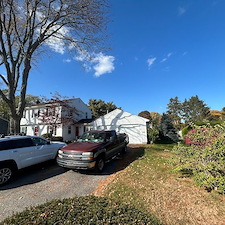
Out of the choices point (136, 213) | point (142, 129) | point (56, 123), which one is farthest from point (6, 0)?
point (142, 129)

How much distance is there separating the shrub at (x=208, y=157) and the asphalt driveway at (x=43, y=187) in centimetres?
323

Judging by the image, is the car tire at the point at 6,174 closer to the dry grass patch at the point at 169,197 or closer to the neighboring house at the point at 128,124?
the dry grass patch at the point at 169,197

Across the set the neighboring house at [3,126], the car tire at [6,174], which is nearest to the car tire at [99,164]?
the car tire at [6,174]

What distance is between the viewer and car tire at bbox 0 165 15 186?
4716 mm

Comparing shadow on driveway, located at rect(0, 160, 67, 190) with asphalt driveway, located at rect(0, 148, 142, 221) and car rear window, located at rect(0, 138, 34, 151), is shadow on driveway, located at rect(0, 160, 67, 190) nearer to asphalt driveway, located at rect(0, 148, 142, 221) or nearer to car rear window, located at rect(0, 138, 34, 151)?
Result: asphalt driveway, located at rect(0, 148, 142, 221)

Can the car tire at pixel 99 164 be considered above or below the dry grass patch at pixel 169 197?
above

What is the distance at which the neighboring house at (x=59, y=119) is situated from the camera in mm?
18047

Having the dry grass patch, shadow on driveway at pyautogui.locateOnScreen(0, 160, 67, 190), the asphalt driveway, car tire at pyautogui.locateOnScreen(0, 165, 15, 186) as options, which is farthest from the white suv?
the dry grass patch

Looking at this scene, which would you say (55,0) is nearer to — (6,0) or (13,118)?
(6,0)

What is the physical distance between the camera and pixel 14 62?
1196 centimetres

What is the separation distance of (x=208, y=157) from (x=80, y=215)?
3.77 m

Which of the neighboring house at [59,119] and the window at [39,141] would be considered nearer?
the window at [39,141]

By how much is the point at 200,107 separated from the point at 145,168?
44563 mm

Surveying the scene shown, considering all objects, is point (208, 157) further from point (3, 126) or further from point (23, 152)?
point (3, 126)
